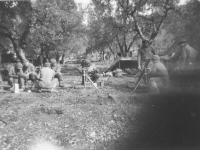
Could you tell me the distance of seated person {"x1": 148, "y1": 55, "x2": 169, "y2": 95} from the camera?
20.9 ft

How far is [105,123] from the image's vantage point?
4.88 metres

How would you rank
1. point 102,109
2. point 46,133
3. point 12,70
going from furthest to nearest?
point 12,70, point 102,109, point 46,133

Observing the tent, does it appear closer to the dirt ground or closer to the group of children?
the group of children

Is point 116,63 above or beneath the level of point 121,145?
above

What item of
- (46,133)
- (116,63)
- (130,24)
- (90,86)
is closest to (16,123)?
(46,133)

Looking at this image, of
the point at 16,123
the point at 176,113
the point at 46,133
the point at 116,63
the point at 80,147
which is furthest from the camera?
the point at 116,63

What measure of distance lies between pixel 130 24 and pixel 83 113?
13932 millimetres

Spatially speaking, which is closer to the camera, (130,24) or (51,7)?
(51,7)

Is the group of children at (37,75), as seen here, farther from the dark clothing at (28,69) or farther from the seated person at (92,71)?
the seated person at (92,71)

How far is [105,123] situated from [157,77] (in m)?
2.89

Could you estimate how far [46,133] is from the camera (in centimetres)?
436

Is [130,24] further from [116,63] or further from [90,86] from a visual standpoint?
[90,86]

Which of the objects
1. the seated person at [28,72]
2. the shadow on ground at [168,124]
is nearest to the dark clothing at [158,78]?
the shadow on ground at [168,124]

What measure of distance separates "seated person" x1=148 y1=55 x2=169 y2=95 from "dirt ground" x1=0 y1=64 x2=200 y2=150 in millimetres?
367
